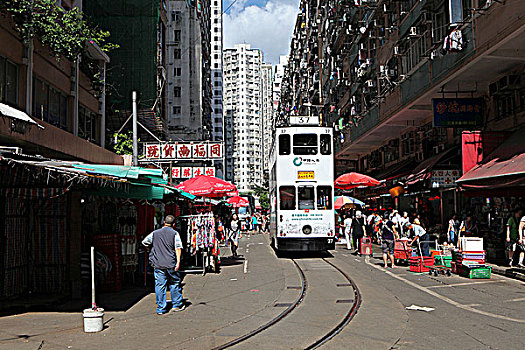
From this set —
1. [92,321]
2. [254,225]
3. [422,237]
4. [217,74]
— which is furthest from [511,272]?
[217,74]

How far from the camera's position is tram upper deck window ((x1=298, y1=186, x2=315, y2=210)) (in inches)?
784

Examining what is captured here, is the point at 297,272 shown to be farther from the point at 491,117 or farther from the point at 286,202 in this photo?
the point at 491,117

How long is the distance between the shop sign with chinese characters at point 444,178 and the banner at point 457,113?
1730 millimetres

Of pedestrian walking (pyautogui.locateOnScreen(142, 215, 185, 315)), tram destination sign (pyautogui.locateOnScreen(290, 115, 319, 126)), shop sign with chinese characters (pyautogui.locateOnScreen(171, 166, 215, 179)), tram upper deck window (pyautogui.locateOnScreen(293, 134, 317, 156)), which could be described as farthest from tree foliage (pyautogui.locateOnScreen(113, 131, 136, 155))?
pedestrian walking (pyautogui.locateOnScreen(142, 215, 185, 315))

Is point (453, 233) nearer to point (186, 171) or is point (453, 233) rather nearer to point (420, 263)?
point (420, 263)

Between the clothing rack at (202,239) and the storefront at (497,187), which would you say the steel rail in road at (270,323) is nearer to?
the clothing rack at (202,239)

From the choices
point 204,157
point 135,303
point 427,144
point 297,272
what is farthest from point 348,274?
point 204,157

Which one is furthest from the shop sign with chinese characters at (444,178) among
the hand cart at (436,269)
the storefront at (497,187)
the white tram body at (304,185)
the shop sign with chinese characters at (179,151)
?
the shop sign with chinese characters at (179,151)

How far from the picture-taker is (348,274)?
15453 millimetres

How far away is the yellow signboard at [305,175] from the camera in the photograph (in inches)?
780

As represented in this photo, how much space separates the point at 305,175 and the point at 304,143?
46.9 inches

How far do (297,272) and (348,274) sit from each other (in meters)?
1.62

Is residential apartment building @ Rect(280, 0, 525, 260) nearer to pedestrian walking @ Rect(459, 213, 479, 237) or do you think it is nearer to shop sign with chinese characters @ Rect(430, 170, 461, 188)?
shop sign with chinese characters @ Rect(430, 170, 461, 188)

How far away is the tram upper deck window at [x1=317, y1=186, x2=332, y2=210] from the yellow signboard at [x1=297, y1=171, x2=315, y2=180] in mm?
508
